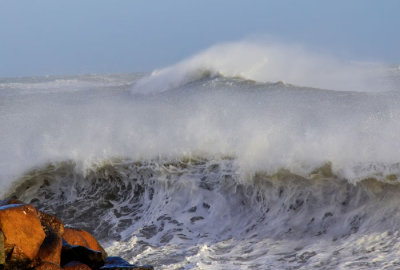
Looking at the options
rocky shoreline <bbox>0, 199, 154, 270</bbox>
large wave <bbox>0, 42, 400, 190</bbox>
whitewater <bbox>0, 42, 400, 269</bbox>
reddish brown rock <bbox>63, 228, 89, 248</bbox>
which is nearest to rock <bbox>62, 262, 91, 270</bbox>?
rocky shoreline <bbox>0, 199, 154, 270</bbox>

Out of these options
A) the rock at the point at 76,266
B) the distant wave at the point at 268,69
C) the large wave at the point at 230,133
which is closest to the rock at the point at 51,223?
the rock at the point at 76,266

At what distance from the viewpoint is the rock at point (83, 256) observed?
3.48m

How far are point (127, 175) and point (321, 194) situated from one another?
2.79 m

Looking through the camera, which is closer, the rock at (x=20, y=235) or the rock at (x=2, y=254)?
the rock at (x=2, y=254)

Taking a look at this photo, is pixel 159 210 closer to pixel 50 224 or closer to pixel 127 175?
pixel 127 175

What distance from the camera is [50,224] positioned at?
3744mm

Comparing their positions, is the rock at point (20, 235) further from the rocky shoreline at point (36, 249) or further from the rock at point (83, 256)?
the rock at point (83, 256)

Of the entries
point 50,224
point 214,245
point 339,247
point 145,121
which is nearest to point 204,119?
point 145,121

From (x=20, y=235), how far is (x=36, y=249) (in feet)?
0.43

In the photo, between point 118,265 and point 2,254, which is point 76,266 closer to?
point 118,265

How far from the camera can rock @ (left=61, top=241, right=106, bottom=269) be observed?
348 centimetres

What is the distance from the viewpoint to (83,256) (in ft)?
11.5

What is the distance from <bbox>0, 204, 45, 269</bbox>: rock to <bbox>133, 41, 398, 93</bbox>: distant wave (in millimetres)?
14058

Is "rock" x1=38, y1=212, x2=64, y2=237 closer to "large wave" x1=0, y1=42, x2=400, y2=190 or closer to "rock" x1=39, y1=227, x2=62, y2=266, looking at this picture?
"rock" x1=39, y1=227, x2=62, y2=266
